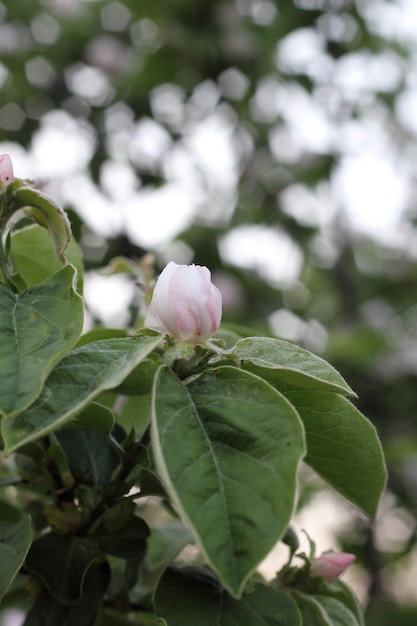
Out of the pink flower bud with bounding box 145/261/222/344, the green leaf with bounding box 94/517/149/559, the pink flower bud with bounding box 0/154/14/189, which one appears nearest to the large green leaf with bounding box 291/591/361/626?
the green leaf with bounding box 94/517/149/559

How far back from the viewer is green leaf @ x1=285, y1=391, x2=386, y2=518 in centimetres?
44

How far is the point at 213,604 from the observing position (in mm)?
448

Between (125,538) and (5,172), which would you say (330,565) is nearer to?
(125,538)

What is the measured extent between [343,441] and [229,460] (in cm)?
11

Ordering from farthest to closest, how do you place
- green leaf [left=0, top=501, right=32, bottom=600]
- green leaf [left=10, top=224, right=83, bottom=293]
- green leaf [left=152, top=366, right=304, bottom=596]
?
green leaf [left=10, top=224, right=83, bottom=293] → green leaf [left=0, top=501, right=32, bottom=600] → green leaf [left=152, top=366, right=304, bottom=596]

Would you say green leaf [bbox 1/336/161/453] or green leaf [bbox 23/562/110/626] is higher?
green leaf [bbox 1/336/161/453]

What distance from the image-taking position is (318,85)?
2.24 metres

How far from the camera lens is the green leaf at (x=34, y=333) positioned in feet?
1.14

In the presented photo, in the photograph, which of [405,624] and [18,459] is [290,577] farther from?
[405,624]

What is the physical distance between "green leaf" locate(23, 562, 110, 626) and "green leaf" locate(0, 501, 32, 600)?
57 millimetres

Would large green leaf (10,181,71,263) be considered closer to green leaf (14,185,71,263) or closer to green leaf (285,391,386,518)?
green leaf (14,185,71,263)

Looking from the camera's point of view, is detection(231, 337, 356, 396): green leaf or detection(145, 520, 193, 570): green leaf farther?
detection(145, 520, 193, 570): green leaf

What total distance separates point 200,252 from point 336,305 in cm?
60

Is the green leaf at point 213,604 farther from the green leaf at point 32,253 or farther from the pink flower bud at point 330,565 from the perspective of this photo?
the green leaf at point 32,253
